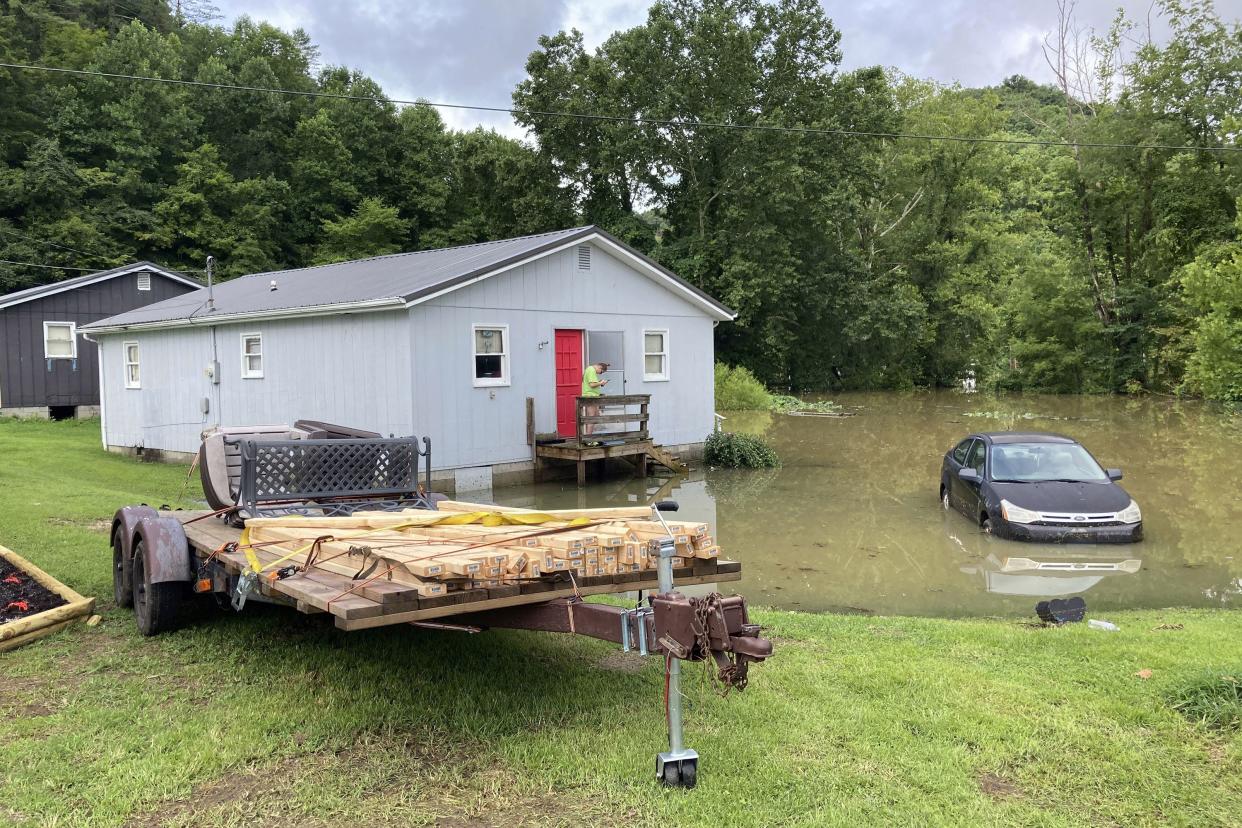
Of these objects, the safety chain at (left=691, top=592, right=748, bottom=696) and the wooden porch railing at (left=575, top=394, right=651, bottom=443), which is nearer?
the safety chain at (left=691, top=592, right=748, bottom=696)

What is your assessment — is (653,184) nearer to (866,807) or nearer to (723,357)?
(723,357)

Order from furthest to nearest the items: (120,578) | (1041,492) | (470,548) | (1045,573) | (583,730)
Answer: (1041,492) → (1045,573) → (120,578) → (583,730) → (470,548)

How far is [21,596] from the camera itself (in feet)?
21.2

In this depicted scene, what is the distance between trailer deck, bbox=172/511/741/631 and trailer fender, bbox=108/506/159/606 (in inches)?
84.4

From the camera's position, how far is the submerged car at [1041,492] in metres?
10.9

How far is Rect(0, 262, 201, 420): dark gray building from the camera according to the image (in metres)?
26.0

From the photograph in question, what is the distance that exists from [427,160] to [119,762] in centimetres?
4832

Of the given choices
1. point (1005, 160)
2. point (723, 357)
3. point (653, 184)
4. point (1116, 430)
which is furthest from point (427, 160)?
point (1116, 430)

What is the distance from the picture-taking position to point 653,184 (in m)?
42.1

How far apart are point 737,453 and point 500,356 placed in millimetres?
6056

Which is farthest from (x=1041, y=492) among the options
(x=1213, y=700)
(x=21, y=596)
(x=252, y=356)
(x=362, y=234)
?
(x=362, y=234)

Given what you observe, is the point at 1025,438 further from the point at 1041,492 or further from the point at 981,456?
the point at 1041,492

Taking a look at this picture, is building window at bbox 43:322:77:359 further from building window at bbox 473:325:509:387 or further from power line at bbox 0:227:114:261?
building window at bbox 473:325:509:387

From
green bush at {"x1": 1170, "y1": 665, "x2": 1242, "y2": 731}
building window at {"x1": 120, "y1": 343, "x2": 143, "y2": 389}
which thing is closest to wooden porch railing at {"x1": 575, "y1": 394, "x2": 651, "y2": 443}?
building window at {"x1": 120, "y1": 343, "x2": 143, "y2": 389}
